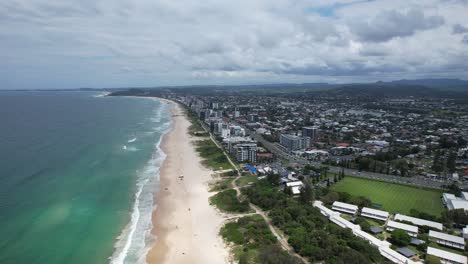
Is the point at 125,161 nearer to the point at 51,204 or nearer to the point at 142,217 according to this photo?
the point at 51,204

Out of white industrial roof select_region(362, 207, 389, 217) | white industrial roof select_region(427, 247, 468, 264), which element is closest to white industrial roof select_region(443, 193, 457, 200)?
white industrial roof select_region(362, 207, 389, 217)

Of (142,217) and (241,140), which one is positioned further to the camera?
(241,140)

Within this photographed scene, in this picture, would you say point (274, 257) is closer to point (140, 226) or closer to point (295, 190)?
point (140, 226)

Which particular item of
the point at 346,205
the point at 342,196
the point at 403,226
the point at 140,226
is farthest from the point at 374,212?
the point at 140,226

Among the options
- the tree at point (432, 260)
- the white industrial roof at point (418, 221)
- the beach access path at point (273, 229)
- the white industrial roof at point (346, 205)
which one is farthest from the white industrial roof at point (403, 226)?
the beach access path at point (273, 229)

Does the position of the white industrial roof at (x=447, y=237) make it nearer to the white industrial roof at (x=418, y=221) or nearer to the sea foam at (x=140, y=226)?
the white industrial roof at (x=418, y=221)

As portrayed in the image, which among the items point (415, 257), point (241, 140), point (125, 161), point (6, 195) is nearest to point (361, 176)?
point (415, 257)

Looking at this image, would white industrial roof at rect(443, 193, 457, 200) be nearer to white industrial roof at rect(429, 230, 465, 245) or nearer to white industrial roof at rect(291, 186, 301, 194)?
white industrial roof at rect(429, 230, 465, 245)
